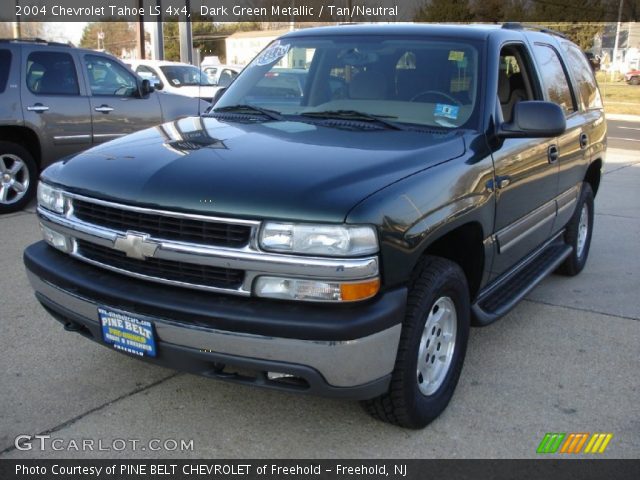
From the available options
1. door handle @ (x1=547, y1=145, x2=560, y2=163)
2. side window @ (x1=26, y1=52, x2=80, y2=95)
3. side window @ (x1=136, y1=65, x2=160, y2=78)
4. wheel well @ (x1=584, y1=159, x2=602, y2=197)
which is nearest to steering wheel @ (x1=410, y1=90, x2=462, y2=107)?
door handle @ (x1=547, y1=145, x2=560, y2=163)

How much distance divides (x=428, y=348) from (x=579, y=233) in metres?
3.07

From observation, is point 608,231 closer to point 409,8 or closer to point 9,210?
point 9,210

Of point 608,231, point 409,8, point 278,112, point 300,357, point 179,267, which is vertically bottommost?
point 608,231

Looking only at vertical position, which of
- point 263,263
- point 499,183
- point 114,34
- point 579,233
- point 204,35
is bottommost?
point 579,233

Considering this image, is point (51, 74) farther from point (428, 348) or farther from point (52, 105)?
point (428, 348)

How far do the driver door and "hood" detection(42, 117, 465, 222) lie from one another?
5065 millimetres

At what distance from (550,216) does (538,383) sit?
1379mm

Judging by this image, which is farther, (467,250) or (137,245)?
(467,250)

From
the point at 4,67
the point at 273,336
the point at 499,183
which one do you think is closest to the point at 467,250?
the point at 499,183

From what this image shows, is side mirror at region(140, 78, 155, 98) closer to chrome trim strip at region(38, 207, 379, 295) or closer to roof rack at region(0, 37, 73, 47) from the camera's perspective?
roof rack at region(0, 37, 73, 47)

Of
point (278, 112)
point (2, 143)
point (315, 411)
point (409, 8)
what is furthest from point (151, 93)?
point (409, 8)

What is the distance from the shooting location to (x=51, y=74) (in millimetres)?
7941

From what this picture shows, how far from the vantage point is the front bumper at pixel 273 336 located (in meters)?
2.62

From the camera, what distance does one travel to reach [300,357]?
2.65m
